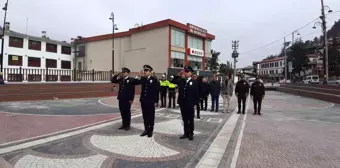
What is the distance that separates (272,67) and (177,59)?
8927 centimetres

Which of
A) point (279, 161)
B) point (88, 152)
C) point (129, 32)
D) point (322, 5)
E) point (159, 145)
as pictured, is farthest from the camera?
point (129, 32)

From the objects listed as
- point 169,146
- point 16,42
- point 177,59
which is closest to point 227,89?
point 169,146

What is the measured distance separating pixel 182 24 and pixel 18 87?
22.6m

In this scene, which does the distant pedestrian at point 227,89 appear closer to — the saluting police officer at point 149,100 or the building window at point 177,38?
the saluting police officer at point 149,100

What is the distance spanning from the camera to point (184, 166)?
4.64m

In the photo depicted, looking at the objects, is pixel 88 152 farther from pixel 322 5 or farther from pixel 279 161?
pixel 322 5

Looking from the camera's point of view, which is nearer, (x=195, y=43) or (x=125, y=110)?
(x=125, y=110)

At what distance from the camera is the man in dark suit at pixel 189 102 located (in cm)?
657

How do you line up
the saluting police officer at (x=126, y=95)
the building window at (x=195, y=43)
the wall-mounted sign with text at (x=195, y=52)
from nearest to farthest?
the saluting police officer at (x=126, y=95) → the wall-mounted sign with text at (x=195, y=52) → the building window at (x=195, y=43)

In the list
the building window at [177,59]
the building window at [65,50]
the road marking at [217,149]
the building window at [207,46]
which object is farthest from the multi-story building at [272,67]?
the road marking at [217,149]

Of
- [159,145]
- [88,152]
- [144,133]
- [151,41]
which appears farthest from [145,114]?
[151,41]

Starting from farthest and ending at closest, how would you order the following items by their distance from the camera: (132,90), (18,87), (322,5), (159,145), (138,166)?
(322,5) < (18,87) < (132,90) < (159,145) < (138,166)

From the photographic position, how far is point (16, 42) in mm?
36375

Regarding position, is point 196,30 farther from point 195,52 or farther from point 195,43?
point 195,52
